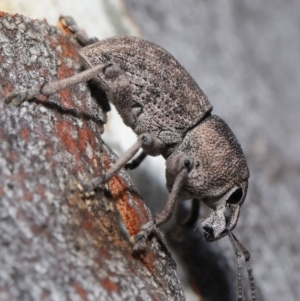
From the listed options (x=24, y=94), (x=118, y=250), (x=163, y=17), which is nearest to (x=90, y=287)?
(x=118, y=250)

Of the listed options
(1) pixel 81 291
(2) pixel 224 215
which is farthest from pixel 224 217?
(1) pixel 81 291

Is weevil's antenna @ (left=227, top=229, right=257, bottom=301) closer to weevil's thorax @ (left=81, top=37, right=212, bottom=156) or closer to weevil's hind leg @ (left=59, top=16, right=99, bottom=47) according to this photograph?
weevil's thorax @ (left=81, top=37, right=212, bottom=156)

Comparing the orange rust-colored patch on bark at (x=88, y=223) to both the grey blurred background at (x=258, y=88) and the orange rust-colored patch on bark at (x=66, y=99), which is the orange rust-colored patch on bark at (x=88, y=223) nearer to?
the orange rust-colored patch on bark at (x=66, y=99)

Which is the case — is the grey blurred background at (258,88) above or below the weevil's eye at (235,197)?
above

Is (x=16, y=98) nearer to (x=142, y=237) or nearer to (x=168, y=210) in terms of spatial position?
(x=142, y=237)

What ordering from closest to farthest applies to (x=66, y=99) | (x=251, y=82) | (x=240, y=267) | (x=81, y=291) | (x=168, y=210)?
A: (x=81, y=291)
(x=66, y=99)
(x=168, y=210)
(x=240, y=267)
(x=251, y=82)

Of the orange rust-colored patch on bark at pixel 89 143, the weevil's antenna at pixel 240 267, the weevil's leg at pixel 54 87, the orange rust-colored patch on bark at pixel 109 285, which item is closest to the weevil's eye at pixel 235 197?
the weevil's antenna at pixel 240 267

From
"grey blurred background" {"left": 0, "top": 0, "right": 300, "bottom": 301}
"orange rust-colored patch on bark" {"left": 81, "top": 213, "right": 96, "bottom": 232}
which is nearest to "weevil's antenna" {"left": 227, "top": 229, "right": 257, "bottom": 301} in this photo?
"grey blurred background" {"left": 0, "top": 0, "right": 300, "bottom": 301}

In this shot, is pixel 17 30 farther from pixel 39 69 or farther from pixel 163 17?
pixel 163 17

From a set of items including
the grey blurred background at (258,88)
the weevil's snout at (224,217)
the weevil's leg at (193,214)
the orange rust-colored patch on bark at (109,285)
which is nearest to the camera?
the orange rust-colored patch on bark at (109,285)
